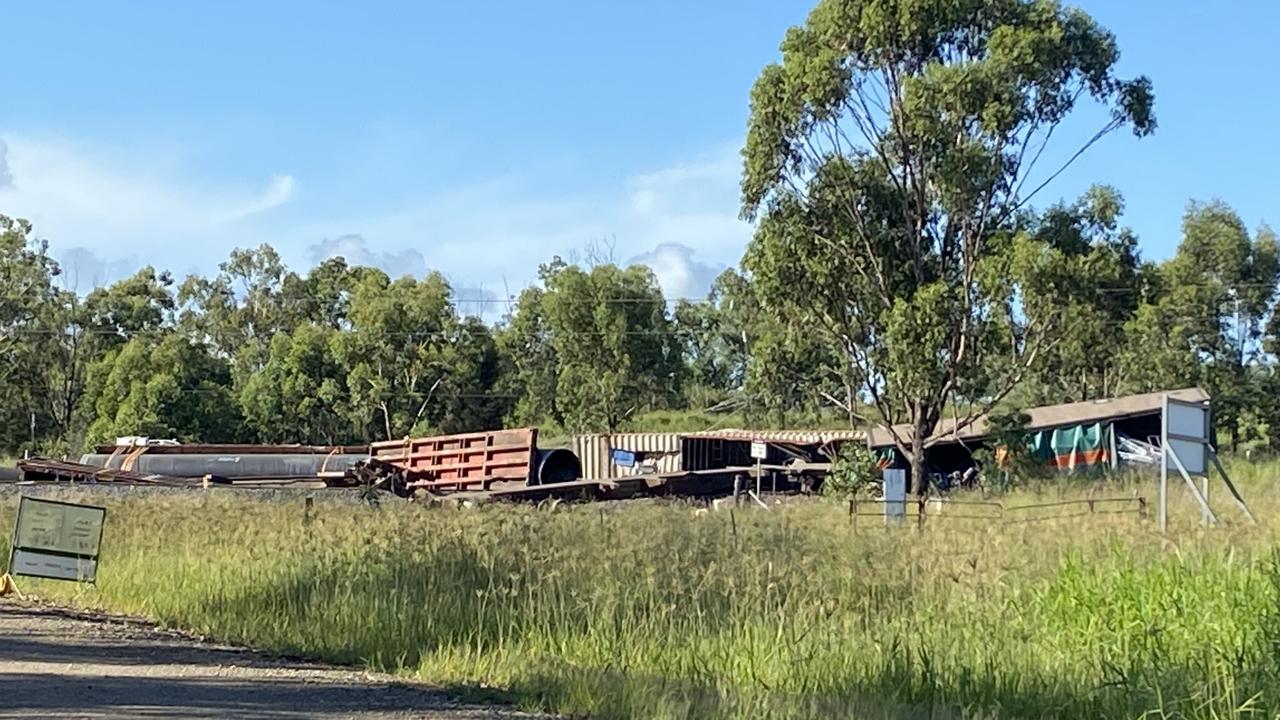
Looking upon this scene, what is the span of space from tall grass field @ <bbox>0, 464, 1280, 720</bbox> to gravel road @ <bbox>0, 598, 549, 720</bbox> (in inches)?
18.2

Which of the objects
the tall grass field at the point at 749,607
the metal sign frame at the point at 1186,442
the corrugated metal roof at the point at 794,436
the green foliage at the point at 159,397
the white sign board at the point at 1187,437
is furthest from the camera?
the green foliage at the point at 159,397

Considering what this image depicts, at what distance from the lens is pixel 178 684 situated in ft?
29.9

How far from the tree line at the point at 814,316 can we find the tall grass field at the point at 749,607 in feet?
56.4

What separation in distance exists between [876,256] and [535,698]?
83.3ft

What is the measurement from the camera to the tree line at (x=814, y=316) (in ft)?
103

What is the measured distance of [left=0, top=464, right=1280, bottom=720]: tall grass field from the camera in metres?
8.36

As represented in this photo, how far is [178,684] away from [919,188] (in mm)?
26290

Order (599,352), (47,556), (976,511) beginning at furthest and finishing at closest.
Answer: (599,352)
(976,511)
(47,556)

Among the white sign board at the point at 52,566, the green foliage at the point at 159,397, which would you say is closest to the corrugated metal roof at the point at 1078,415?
the white sign board at the point at 52,566

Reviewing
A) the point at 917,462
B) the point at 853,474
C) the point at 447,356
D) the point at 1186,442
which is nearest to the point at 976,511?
the point at 1186,442

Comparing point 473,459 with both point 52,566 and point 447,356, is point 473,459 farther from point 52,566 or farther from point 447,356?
point 447,356

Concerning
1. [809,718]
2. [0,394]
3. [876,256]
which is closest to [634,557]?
[809,718]

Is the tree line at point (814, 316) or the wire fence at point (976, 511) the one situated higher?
the tree line at point (814, 316)

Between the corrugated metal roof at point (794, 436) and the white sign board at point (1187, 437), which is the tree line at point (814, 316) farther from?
the white sign board at point (1187, 437)
